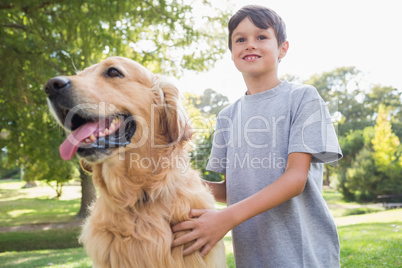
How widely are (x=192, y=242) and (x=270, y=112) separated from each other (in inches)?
42.8

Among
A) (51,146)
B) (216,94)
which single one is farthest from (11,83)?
(216,94)

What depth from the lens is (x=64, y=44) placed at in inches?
283

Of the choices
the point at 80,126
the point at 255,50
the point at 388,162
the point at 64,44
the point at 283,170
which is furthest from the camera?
the point at 388,162

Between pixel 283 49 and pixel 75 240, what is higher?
pixel 283 49

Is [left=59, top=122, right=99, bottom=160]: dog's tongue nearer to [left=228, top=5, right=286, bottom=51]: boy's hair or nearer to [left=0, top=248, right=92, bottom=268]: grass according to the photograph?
[left=228, top=5, right=286, bottom=51]: boy's hair

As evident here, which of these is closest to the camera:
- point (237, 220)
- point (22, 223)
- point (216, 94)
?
point (237, 220)

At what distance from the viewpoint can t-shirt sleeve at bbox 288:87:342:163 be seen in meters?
2.06

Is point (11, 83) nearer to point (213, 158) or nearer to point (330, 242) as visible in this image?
point (213, 158)

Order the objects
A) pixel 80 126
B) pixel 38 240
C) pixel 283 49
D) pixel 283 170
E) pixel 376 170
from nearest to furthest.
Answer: pixel 80 126
pixel 283 170
pixel 283 49
pixel 38 240
pixel 376 170

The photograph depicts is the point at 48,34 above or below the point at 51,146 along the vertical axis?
above

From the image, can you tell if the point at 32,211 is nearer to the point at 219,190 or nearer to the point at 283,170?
the point at 219,190

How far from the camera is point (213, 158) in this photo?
2842 millimetres

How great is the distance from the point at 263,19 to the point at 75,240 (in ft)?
40.9

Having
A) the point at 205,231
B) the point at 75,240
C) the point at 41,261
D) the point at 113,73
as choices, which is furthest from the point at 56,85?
→ the point at 75,240
